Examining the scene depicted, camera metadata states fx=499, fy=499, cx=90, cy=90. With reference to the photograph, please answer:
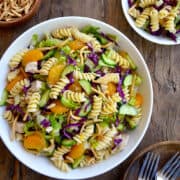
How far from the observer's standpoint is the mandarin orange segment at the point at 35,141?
1.42 m

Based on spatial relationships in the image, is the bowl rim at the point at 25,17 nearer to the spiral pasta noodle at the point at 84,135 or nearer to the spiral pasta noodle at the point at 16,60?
the spiral pasta noodle at the point at 16,60

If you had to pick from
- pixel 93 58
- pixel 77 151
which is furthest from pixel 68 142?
pixel 93 58

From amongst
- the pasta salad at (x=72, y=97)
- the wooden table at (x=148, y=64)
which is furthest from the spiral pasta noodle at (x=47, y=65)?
the wooden table at (x=148, y=64)

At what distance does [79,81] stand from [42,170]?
0.28 m

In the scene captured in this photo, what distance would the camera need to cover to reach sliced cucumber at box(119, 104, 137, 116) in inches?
56.9

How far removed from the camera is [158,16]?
153 centimetres

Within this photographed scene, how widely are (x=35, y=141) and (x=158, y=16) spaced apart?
0.53m

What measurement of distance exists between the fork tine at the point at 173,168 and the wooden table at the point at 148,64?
0.09 metres

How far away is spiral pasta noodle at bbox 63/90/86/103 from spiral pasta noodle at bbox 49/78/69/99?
0.02 meters

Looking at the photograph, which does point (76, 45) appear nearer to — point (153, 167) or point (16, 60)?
point (16, 60)

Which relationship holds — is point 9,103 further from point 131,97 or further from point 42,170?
point 131,97

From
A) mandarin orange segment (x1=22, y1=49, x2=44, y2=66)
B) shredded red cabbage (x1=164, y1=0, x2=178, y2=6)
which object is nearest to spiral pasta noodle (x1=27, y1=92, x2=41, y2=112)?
mandarin orange segment (x1=22, y1=49, x2=44, y2=66)

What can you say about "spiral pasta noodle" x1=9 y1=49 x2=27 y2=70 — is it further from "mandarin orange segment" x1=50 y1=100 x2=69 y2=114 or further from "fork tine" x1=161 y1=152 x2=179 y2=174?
"fork tine" x1=161 y1=152 x2=179 y2=174

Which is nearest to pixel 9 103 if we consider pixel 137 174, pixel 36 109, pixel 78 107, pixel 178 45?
pixel 36 109
